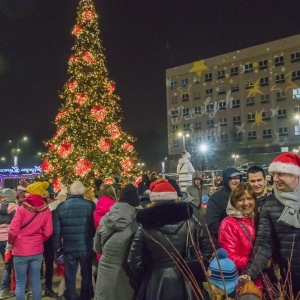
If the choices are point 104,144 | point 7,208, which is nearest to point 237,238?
point 7,208

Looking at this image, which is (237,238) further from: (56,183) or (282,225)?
(56,183)

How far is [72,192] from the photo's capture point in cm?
631

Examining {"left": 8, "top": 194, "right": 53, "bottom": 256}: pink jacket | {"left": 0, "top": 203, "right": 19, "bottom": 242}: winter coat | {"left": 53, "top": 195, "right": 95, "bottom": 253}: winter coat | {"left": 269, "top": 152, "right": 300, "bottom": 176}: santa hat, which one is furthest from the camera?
{"left": 0, "top": 203, "right": 19, "bottom": 242}: winter coat

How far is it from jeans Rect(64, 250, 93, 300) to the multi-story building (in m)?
43.9

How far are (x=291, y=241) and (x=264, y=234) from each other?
23cm

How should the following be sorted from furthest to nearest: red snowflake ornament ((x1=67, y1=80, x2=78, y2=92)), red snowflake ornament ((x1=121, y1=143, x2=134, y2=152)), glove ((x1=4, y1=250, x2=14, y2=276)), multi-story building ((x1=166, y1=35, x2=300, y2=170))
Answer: multi-story building ((x1=166, y1=35, x2=300, y2=170)) → red snowflake ornament ((x1=121, y1=143, x2=134, y2=152)) → red snowflake ornament ((x1=67, y1=80, x2=78, y2=92)) → glove ((x1=4, y1=250, x2=14, y2=276))

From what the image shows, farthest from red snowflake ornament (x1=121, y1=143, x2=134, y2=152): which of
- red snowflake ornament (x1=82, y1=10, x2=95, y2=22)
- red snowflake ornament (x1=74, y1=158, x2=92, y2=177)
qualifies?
red snowflake ornament (x1=82, y1=10, x2=95, y2=22)

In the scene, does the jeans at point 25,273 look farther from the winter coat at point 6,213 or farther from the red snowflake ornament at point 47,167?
the red snowflake ornament at point 47,167

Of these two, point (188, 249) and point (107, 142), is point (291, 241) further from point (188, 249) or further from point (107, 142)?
point (107, 142)

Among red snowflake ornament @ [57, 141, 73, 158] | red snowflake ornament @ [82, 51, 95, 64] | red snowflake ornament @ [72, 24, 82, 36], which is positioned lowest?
red snowflake ornament @ [57, 141, 73, 158]

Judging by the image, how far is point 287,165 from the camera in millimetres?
3584

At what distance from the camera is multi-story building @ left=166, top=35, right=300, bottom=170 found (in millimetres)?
49938

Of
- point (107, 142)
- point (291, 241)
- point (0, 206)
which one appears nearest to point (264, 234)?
point (291, 241)

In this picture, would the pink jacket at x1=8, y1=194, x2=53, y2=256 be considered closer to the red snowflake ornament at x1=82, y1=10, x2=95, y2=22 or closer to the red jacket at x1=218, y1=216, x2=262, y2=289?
the red jacket at x1=218, y1=216, x2=262, y2=289
